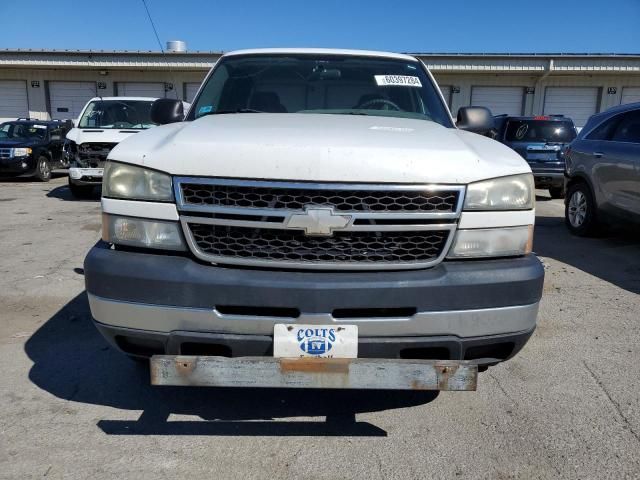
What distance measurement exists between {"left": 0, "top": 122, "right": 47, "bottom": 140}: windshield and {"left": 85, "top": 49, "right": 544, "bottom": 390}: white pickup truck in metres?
14.4

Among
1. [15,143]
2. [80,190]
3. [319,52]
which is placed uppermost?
[319,52]

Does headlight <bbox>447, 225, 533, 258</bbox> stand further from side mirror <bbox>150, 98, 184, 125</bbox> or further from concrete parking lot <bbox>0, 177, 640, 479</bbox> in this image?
side mirror <bbox>150, 98, 184, 125</bbox>

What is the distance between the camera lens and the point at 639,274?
568cm

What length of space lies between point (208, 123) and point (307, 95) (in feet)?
3.61

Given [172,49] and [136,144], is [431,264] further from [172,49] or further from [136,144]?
[172,49]

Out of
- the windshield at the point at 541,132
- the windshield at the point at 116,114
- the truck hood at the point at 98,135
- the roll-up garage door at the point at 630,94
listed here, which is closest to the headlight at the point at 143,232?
the truck hood at the point at 98,135

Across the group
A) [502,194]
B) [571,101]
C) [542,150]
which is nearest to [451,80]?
[571,101]

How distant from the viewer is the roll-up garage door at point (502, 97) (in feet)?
74.5

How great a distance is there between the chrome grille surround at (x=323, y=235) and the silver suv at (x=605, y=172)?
16.1 ft

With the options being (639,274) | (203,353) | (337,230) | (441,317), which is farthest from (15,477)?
(639,274)

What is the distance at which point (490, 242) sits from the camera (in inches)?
96.2

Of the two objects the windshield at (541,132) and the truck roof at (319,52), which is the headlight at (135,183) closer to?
the truck roof at (319,52)

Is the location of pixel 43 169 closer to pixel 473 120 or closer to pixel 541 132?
pixel 541 132

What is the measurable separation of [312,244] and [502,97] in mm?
22606
